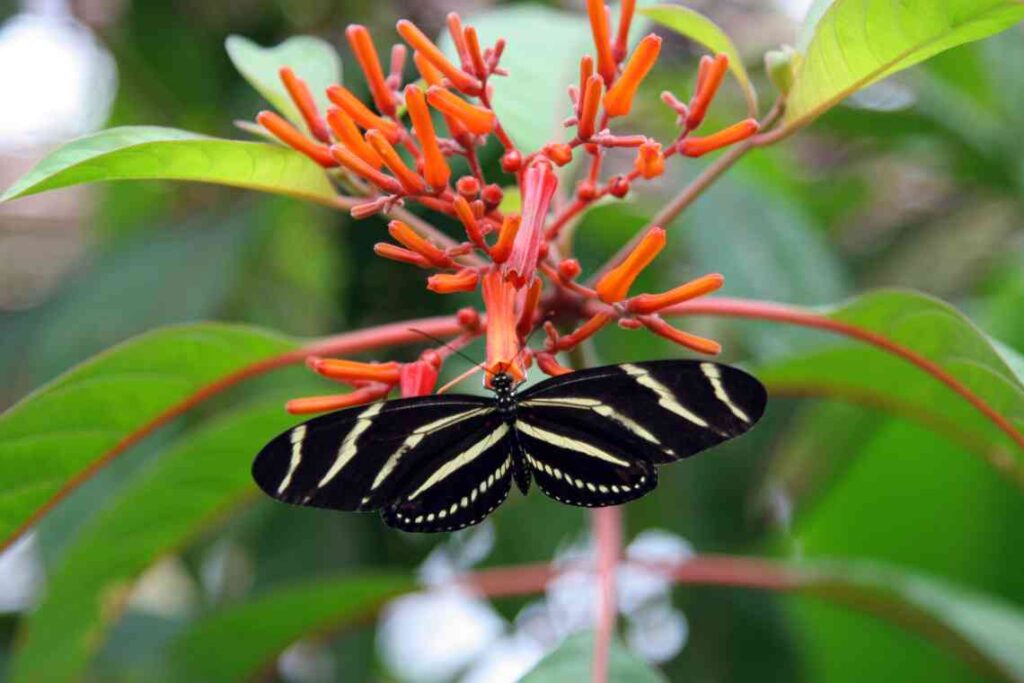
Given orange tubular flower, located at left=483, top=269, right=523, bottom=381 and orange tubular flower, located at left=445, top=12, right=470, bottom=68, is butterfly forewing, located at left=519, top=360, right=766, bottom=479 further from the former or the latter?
orange tubular flower, located at left=445, top=12, right=470, bottom=68

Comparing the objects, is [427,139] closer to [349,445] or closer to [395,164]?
[395,164]

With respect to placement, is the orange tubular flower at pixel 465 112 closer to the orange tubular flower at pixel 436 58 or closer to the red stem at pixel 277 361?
the orange tubular flower at pixel 436 58

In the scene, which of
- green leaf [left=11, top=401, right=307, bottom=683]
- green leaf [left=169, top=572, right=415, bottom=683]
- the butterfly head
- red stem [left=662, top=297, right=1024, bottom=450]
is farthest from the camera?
green leaf [left=169, top=572, right=415, bottom=683]

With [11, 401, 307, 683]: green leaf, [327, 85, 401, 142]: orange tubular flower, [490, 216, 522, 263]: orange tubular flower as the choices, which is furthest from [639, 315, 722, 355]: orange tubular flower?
[11, 401, 307, 683]: green leaf

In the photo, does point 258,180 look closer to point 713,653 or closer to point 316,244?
point 713,653

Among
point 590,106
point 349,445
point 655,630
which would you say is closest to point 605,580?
point 349,445

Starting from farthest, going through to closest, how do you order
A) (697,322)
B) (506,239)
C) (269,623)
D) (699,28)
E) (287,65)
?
(697,322)
(269,623)
(287,65)
(699,28)
(506,239)
